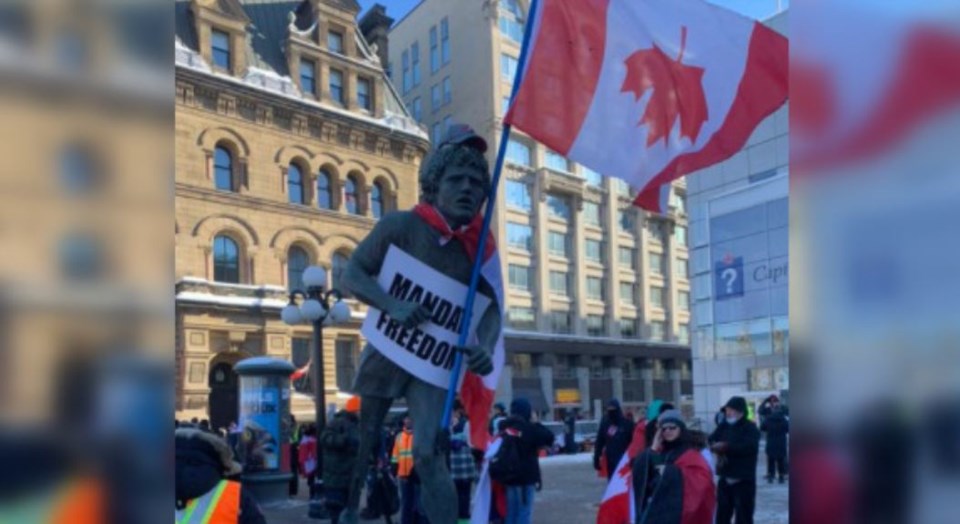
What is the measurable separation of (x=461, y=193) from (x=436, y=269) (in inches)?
14.2

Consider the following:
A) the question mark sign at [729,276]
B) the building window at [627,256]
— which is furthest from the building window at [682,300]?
the question mark sign at [729,276]

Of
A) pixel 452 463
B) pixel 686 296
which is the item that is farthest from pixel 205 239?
pixel 686 296

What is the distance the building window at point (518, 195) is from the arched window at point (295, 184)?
53.5 feet

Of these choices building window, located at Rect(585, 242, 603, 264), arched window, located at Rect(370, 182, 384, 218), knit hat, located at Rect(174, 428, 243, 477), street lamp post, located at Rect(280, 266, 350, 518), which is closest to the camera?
knit hat, located at Rect(174, 428, 243, 477)

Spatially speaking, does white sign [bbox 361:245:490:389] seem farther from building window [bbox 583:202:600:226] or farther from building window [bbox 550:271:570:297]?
building window [bbox 583:202:600:226]

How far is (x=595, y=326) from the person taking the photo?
52531mm

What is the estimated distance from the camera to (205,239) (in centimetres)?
3003

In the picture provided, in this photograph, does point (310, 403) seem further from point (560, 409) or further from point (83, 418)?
point (83, 418)

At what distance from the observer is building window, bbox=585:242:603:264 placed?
52.5 metres

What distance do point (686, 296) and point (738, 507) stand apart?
53414mm

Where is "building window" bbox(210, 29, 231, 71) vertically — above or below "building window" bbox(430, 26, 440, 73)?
below

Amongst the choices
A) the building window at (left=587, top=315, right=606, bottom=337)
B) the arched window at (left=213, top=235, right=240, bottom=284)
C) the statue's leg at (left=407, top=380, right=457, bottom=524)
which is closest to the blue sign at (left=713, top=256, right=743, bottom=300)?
the arched window at (left=213, top=235, right=240, bottom=284)

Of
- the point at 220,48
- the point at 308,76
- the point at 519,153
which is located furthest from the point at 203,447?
the point at 519,153

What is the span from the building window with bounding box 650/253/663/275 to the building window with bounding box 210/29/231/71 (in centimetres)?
3358
